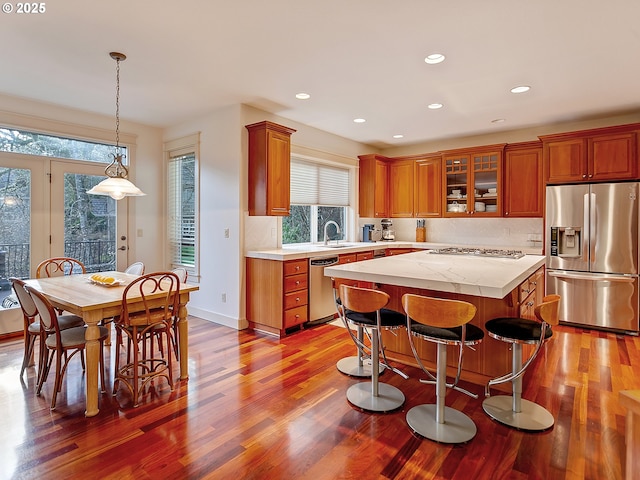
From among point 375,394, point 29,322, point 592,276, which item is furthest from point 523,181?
point 29,322

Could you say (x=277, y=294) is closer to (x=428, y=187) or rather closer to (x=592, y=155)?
(x=428, y=187)

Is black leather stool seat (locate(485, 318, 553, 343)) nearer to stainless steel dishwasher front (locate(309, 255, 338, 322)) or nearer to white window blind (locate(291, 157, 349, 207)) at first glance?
stainless steel dishwasher front (locate(309, 255, 338, 322))

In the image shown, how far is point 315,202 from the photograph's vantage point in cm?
558

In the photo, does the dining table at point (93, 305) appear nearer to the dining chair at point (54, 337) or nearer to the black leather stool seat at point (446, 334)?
the dining chair at point (54, 337)

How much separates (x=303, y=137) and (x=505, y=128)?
3.00 m

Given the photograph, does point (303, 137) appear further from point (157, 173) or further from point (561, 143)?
point (561, 143)

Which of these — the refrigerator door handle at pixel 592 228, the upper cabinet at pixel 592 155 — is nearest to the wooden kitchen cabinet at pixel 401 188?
the upper cabinet at pixel 592 155

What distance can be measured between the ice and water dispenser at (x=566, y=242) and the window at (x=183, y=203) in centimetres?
463

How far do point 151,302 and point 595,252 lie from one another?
4.88m

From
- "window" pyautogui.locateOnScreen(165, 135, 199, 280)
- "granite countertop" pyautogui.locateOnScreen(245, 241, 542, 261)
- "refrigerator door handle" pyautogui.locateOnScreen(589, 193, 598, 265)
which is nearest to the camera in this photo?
"granite countertop" pyautogui.locateOnScreen(245, 241, 542, 261)

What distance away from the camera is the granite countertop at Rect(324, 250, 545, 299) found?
7.10 feet

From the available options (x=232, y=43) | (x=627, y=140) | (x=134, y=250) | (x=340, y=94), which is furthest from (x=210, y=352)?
(x=627, y=140)

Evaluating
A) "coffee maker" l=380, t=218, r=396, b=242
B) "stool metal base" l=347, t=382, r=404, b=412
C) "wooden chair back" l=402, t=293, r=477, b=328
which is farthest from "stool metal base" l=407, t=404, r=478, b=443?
"coffee maker" l=380, t=218, r=396, b=242

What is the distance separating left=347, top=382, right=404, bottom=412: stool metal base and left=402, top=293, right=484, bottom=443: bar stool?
0.17 m
